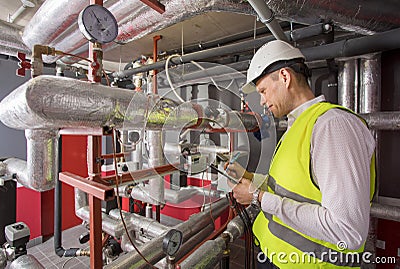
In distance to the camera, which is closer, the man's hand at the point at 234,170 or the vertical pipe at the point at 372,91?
the man's hand at the point at 234,170

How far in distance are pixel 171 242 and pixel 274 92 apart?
28.8 inches

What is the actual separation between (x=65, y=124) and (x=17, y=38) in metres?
1.27

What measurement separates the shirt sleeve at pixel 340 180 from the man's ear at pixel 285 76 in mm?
187

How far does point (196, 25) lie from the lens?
6.27ft

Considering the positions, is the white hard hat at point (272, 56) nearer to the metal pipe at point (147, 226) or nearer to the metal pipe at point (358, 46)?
the metal pipe at point (358, 46)

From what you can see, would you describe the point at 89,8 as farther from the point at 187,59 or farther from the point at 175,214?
the point at 175,214

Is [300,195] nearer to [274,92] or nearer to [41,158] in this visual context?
[274,92]

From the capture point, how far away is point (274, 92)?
804 mm


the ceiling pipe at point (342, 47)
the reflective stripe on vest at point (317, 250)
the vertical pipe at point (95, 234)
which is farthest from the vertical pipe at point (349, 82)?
the vertical pipe at point (95, 234)

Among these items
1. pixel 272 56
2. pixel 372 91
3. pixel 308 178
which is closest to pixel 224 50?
pixel 272 56

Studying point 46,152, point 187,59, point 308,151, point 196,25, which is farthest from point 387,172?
point 46,152

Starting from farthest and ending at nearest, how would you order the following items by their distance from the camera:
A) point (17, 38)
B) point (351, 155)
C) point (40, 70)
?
point (17, 38)
point (40, 70)
point (351, 155)

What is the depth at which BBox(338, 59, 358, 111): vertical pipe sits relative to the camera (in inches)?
67.4

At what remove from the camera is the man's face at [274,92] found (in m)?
0.79
